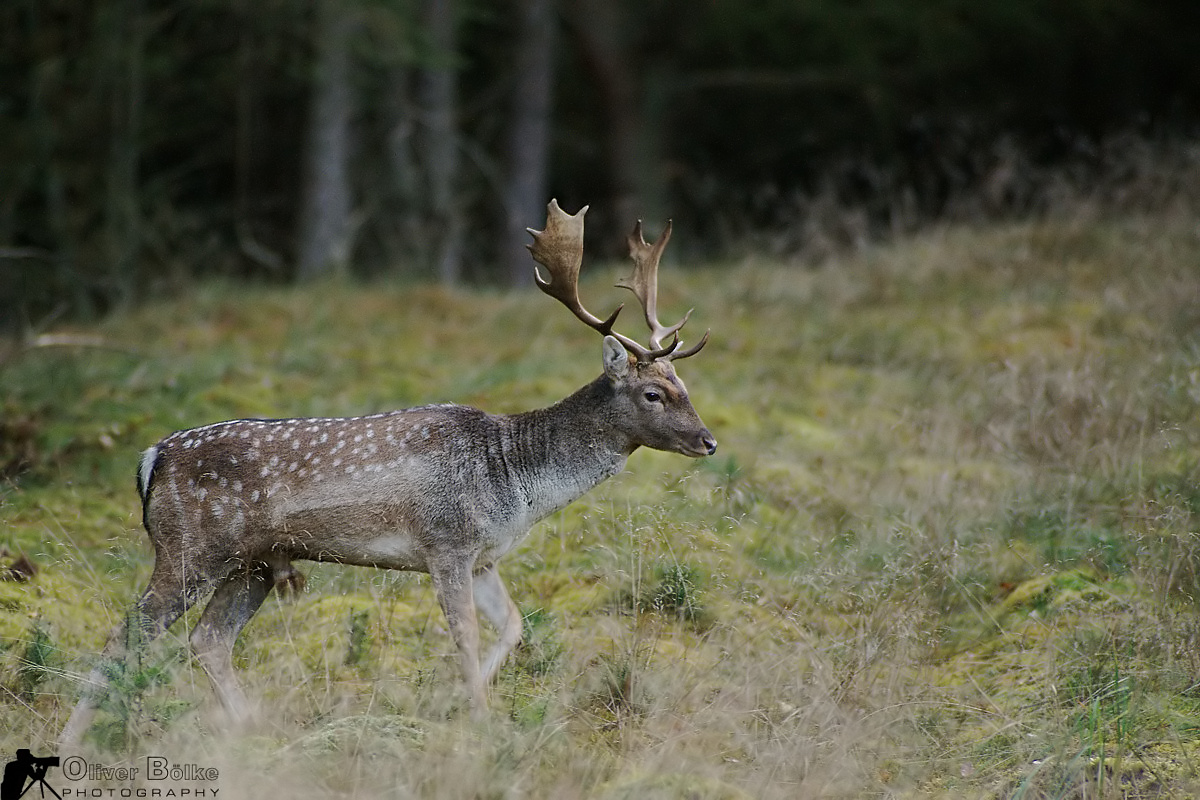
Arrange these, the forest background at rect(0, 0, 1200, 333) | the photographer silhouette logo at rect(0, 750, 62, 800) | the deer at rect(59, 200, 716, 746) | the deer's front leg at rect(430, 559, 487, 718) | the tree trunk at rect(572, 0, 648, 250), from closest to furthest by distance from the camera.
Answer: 1. the photographer silhouette logo at rect(0, 750, 62, 800)
2. the deer's front leg at rect(430, 559, 487, 718)
3. the deer at rect(59, 200, 716, 746)
4. the forest background at rect(0, 0, 1200, 333)
5. the tree trunk at rect(572, 0, 648, 250)

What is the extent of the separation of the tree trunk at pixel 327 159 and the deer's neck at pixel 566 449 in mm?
8161

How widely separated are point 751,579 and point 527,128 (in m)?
11.6

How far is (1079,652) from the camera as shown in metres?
5.77

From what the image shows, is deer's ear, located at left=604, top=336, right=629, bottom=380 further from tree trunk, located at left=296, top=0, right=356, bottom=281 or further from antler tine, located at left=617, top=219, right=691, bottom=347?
tree trunk, located at left=296, top=0, right=356, bottom=281

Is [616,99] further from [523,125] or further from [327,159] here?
[327,159]

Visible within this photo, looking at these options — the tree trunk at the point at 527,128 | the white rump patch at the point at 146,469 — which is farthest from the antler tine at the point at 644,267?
the tree trunk at the point at 527,128

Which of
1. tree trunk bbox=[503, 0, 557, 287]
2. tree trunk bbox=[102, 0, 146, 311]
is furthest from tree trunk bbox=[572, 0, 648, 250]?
tree trunk bbox=[102, 0, 146, 311]

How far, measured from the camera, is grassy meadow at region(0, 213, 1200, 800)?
487 centimetres

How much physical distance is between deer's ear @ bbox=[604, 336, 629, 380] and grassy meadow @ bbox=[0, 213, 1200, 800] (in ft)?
1.95

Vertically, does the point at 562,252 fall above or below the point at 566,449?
above

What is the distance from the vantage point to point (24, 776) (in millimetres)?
4625

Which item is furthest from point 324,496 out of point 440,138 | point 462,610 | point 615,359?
point 440,138

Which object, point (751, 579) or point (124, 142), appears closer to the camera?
point (751, 579)

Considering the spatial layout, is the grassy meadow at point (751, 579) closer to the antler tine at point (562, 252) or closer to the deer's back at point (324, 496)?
the deer's back at point (324, 496)
